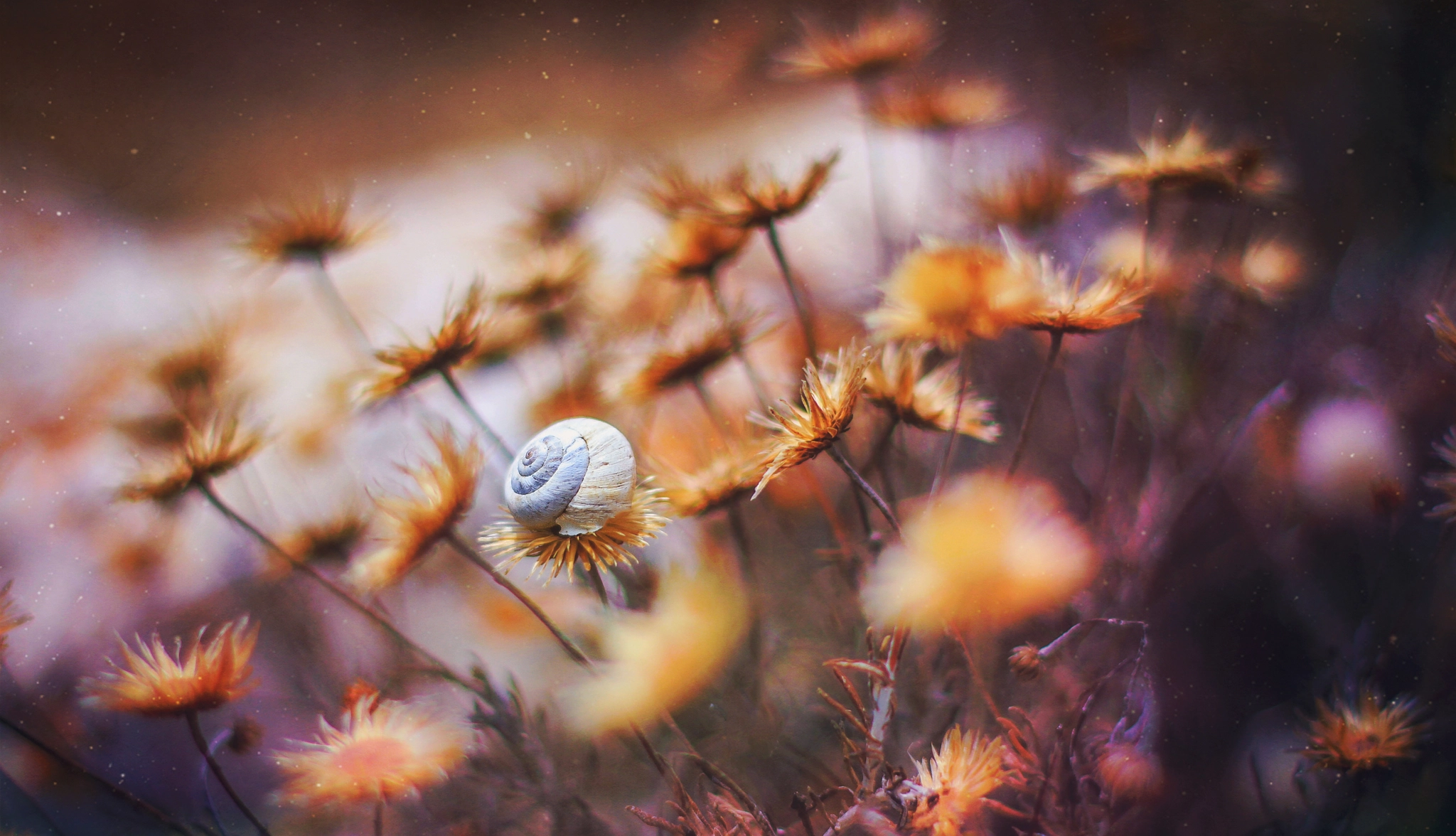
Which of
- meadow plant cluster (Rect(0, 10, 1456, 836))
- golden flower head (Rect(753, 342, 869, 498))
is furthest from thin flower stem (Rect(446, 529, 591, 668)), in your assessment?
golden flower head (Rect(753, 342, 869, 498))

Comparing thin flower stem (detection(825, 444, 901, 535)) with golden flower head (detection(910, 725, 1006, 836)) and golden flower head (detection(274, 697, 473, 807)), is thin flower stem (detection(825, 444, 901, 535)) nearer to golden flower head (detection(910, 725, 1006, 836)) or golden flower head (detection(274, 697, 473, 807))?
golden flower head (detection(910, 725, 1006, 836))

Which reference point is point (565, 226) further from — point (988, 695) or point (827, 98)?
point (988, 695)

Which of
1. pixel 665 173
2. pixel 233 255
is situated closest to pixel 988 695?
pixel 665 173

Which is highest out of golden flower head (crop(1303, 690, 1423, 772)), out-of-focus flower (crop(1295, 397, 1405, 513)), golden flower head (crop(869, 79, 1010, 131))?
golden flower head (crop(869, 79, 1010, 131))

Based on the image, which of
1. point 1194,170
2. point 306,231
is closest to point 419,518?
point 306,231

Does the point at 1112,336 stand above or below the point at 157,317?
below

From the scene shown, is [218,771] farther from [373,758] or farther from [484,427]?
[484,427]
